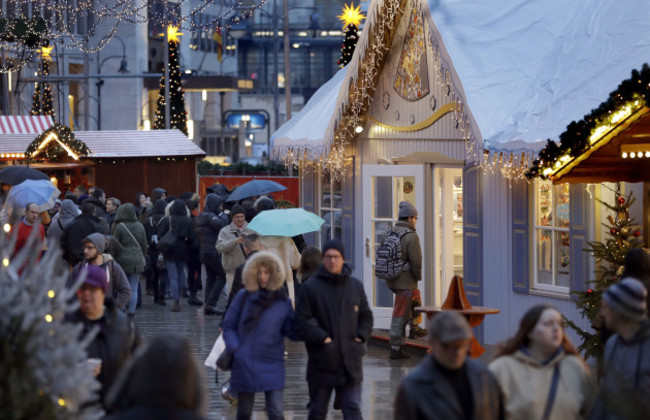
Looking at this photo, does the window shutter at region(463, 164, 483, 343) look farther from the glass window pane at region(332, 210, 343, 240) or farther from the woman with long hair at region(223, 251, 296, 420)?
the woman with long hair at region(223, 251, 296, 420)

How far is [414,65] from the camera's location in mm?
16062

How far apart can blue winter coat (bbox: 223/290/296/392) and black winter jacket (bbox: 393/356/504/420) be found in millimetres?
3306

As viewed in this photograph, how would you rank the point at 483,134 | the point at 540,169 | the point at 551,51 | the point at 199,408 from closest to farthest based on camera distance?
the point at 199,408, the point at 540,169, the point at 483,134, the point at 551,51

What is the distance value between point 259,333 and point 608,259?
425cm

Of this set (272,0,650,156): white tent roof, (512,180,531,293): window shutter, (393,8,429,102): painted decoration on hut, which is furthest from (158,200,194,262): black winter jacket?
(512,180,531,293): window shutter

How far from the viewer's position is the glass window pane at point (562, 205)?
46.1 ft

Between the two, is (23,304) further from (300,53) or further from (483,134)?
(300,53)

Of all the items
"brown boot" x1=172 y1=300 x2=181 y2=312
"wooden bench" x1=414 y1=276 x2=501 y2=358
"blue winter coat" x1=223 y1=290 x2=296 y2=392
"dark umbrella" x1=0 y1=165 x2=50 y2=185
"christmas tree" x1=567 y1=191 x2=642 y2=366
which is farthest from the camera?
"dark umbrella" x1=0 y1=165 x2=50 y2=185

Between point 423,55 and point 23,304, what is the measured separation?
10804 millimetres

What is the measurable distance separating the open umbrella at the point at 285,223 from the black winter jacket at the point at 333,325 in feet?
13.8

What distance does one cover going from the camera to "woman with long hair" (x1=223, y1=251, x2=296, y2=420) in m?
9.35

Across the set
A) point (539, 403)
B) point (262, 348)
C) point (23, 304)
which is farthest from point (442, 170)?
point (23, 304)

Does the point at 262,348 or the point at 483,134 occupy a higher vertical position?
the point at 483,134

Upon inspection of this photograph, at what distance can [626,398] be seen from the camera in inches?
171
